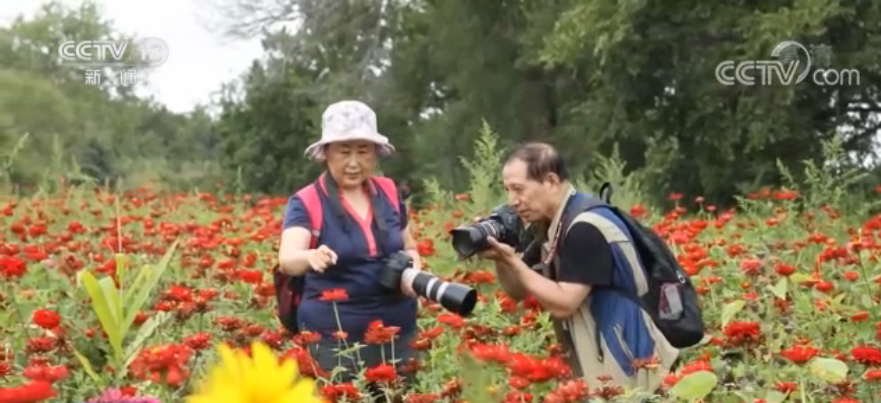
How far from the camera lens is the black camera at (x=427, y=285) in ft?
8.21

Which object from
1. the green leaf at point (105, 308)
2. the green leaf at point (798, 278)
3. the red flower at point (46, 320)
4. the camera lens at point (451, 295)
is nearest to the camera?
the green leaf at point (105, 308)

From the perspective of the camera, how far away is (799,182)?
11.8 m

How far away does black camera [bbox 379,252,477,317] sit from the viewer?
98.6 inches

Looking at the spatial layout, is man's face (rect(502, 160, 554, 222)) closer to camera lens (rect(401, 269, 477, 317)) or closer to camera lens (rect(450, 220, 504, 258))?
camera lens (rect(450, 220, 504, 258))

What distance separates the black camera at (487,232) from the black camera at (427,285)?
3.0 inches

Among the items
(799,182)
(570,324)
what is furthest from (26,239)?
(799,182)

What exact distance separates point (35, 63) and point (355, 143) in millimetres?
30150

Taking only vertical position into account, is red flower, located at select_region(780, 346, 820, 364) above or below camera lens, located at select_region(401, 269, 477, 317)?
below

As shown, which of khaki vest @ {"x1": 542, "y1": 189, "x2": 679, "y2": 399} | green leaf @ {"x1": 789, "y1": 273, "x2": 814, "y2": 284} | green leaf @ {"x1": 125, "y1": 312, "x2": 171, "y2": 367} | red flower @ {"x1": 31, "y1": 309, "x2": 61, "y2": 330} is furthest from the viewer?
green leaf @ {"x1": 789, "y1": 273, "x2": 814, "y2": 284}

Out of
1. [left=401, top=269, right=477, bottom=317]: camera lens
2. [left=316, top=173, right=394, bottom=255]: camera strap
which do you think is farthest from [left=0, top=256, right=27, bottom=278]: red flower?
[left=401, top=269, right=477, bottom=317]: camera lens

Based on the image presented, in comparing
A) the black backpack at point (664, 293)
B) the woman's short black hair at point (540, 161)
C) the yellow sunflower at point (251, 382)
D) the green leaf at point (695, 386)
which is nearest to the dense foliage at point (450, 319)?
the green leaf at point (695, 386)

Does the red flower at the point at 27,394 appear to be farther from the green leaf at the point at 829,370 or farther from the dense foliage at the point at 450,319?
the green leaf at the point at 829,370

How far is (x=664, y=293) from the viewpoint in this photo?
8.76 feet

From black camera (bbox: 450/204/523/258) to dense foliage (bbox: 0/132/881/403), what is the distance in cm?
17
